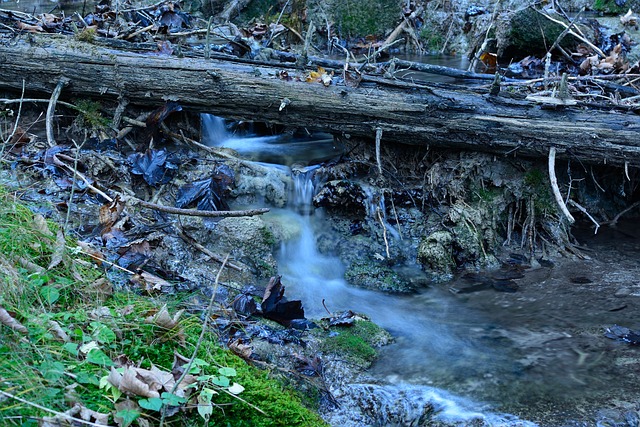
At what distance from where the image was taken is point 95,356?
2629mm

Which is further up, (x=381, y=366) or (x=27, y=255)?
(x=27, y=255)

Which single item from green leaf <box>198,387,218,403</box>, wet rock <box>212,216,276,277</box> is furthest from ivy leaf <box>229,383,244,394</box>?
wet rock <box>212,216,276,277</box>

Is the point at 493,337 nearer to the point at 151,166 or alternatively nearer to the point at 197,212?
the point at 197,212

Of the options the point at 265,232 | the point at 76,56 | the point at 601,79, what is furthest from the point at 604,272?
the point at 76,56

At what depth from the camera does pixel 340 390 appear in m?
3.91

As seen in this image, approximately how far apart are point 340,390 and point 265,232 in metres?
2.15

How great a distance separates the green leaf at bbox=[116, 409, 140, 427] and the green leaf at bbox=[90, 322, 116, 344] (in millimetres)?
425

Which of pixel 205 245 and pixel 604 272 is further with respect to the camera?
pixel 604 272

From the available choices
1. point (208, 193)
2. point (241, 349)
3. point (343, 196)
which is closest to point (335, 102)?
point (343, 196)

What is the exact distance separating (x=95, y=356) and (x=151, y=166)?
3594mm

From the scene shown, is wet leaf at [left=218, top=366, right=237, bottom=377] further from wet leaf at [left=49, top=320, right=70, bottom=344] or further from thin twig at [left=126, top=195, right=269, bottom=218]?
thin twig at [left=126, top=195, right=269, bottom=218]

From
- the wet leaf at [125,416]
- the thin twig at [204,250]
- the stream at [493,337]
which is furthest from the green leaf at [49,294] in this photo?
the thin twig at [204,250]

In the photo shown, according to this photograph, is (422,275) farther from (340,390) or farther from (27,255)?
(27,255)

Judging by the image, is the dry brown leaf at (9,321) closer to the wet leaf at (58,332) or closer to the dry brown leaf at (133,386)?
the wet leaf at (58,332)
